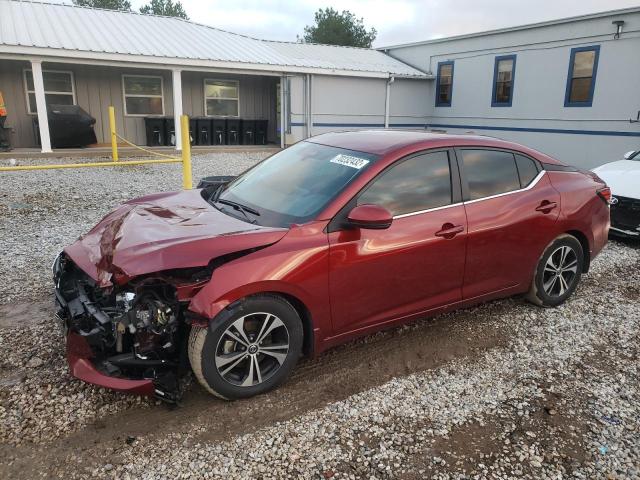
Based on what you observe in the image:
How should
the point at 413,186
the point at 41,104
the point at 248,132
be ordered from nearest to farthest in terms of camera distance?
the point at 413,186
the point at 41,104
the point at 248,132

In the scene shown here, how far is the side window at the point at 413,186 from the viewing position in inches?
140

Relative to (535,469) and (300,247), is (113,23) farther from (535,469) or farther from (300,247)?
(535,469)

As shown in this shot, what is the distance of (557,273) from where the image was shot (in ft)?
15.3

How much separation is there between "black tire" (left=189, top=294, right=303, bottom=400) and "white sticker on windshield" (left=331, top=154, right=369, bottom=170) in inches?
45.2

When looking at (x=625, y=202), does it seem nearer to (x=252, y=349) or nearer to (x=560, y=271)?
(x=560, y=271)

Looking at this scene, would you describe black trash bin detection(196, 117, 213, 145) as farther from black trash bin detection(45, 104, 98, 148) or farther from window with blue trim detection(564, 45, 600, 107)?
window with blue trim detection(564, 45, 600, 107)

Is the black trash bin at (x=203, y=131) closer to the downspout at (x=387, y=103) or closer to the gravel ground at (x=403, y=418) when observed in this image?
the downspout at (x=387, y=103)

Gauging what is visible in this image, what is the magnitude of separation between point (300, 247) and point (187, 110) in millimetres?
16621

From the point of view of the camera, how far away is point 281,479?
2.55m

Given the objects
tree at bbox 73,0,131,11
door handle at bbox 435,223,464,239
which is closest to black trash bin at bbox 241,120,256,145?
door handle at bbox 435,223,464,239

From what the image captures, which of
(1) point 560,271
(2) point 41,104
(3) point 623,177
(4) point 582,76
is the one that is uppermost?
(4) point 582,76

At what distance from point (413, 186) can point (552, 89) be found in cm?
1441

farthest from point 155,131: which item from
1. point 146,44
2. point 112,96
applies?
point 146,44

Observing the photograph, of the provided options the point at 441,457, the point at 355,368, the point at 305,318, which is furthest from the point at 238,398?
the point at 441,457
